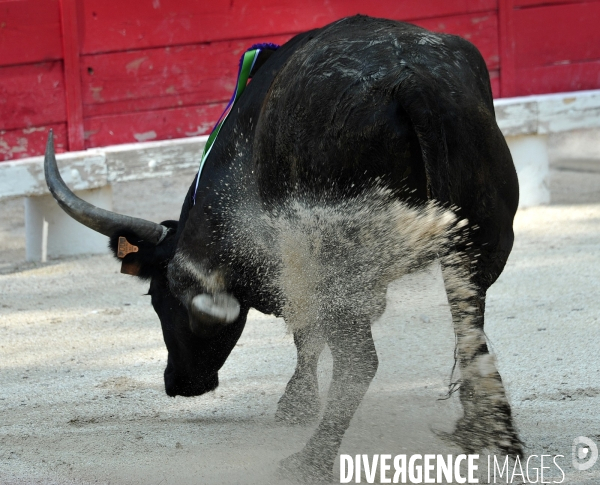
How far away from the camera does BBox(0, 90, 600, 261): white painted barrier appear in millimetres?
4848

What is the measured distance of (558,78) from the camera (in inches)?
232

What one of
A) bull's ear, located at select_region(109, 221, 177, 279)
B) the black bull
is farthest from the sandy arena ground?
bull's ear, located at select_region(109, 221, 177, 279)

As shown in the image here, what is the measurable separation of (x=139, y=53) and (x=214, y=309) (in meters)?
2.92

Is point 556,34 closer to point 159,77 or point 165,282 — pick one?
point 159,77

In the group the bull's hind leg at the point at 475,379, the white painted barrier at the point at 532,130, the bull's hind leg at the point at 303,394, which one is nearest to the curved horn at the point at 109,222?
the bull's hind leg at the point at 303,394

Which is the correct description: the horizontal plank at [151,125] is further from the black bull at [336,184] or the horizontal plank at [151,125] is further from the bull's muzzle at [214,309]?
the bull's muzzle at [214,309]

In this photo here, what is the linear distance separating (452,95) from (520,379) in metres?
1.24

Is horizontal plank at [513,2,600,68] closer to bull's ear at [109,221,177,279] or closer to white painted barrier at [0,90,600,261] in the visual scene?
white painted barrier at [0,90,600,261]

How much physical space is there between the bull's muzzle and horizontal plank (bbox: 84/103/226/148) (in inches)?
110

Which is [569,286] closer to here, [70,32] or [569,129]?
[569,129]

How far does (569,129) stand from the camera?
5.74 metres

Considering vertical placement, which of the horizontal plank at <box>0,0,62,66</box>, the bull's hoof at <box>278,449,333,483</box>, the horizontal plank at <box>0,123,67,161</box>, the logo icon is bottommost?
the logo icon

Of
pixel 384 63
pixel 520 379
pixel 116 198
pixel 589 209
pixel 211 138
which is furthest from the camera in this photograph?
pixel 116 198

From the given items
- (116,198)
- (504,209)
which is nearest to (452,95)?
(504,209)
